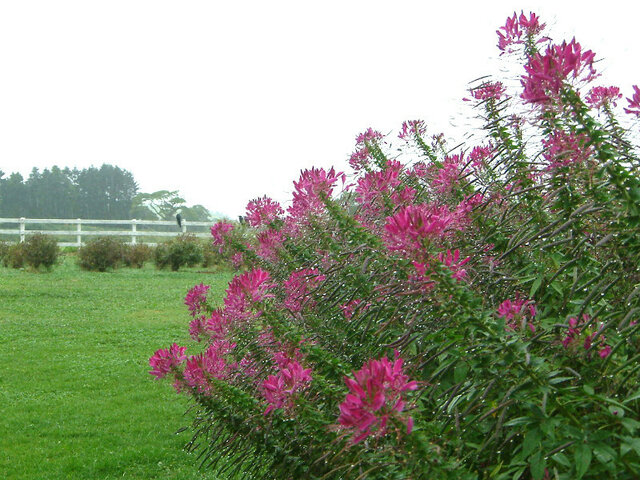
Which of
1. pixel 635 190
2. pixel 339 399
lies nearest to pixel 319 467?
pixel 339 399

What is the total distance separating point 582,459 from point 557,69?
0.68 meters

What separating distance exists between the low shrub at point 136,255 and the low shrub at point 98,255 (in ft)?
2.36

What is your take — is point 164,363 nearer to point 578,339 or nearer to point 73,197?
point 578,339

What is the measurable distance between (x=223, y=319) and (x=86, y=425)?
373cm

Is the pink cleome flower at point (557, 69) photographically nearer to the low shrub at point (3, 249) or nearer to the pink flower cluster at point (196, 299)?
the pink flower cluster at point (196, 299)

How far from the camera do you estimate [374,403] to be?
1025 millimetres

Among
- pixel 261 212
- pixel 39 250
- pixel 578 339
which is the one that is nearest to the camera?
pixel 578 339

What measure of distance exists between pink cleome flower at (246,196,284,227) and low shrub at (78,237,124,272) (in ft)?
54.6

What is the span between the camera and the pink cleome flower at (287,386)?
1589 millimetres

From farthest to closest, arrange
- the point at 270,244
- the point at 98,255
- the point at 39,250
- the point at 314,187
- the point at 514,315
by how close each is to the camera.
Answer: the point at 98,255 < the point at 39,250 < the point at 270,244 < the point at 314,187 < the point at 514,315

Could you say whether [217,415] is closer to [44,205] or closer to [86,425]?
[86,425]

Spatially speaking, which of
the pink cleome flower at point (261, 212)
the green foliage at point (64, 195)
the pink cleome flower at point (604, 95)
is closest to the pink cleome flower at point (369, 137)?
the pink cleome flower at point (261, 212)

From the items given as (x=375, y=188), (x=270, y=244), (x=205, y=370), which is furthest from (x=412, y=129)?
(x=205, y=370)

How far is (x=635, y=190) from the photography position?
111cm
